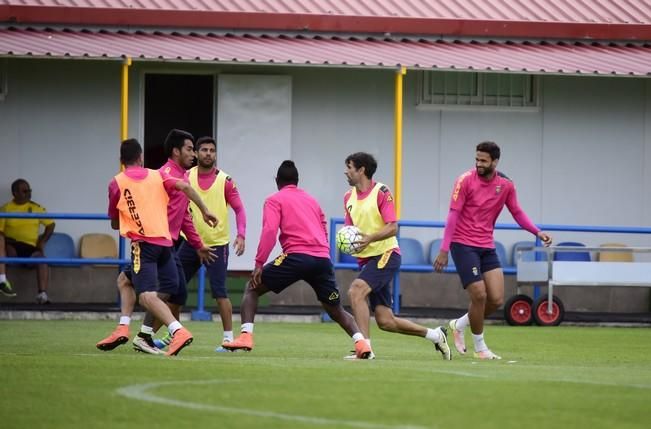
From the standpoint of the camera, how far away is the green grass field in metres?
8.08

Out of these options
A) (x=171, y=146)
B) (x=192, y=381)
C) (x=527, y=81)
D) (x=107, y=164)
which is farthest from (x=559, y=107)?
(x=192, y=381)

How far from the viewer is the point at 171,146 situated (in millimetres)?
13703

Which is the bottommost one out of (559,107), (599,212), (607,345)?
(607,345)

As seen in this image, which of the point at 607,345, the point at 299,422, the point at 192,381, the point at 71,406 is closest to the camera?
the point at 299,422

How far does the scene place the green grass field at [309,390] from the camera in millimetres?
8078

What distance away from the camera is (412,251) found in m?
22.0

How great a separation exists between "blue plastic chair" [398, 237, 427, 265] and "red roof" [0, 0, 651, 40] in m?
2.98

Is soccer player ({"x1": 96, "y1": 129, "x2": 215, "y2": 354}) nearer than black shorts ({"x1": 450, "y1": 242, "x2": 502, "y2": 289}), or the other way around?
soccer player ({"x1": 96, "y1": 129, "x2": 215, "y2": 354})

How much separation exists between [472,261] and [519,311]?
6.59 m

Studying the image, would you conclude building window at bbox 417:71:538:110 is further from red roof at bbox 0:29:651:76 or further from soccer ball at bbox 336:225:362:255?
soccer ball at bbox 336:225:362:255

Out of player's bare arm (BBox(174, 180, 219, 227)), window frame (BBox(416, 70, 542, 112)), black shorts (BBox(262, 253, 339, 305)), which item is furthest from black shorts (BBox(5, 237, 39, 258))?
player's bare arm (BBox(174, 180, 219, 227))

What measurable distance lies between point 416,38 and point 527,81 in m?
1.99

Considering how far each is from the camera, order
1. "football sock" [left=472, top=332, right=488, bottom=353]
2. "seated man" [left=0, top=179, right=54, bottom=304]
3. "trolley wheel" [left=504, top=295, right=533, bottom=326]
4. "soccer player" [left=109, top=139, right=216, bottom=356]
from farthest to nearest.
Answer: "seated man" [left=0, top=179, right=54, bottom=304], "trolley wheel" [left=504, top=295, right=533, bottom=326], "football sock" [left=472, top=332, right=488, bottom=353], "soccer player" [left=109, top=139, right=216, bottom=356]

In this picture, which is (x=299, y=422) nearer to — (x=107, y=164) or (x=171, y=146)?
(x=171, y=146)
